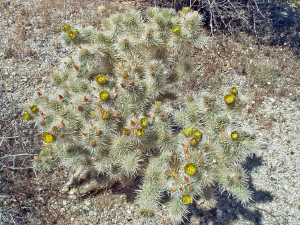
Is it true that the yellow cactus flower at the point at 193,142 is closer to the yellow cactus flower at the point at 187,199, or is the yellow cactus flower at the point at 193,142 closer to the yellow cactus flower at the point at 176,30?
the yellow cactus flower at the point at 187,199

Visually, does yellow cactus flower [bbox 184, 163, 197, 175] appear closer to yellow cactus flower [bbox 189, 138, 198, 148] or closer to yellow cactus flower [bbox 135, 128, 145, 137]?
yellow cactus flower [bbox 189, 138, 198, 148]

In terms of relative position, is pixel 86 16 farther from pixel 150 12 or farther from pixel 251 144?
pixel 251 144

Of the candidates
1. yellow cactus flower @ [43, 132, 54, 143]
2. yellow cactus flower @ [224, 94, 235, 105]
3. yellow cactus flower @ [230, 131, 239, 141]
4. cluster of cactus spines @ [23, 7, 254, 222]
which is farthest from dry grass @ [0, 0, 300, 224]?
yellow cactus flower @ [230, 131, 239, 141]

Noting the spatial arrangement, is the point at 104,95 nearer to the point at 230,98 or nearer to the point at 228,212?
the point at 230,98

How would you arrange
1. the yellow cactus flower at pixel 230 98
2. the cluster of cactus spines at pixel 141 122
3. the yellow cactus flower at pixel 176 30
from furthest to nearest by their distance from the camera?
the yellow cactus flower at pixel 176 30 < the yellow cactus flower at pixel 230 98 < the cluster of cactus spines at pixel 141 122

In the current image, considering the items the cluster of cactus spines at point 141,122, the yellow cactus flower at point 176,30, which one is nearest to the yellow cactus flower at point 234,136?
the cluster of cactus spines at point 141,122
